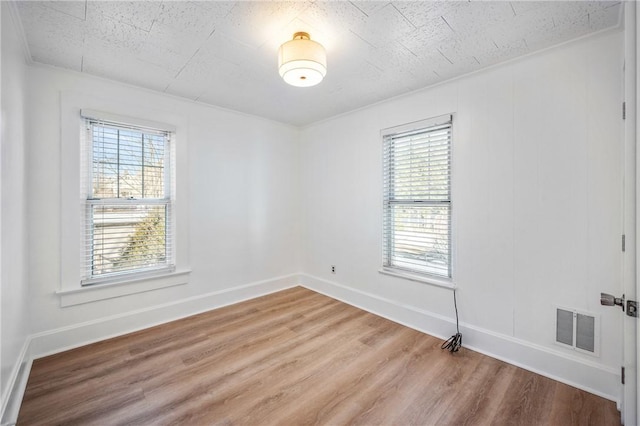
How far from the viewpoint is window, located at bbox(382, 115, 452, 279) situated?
9.06ft

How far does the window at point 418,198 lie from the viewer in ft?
9.06

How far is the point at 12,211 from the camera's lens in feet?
5.84

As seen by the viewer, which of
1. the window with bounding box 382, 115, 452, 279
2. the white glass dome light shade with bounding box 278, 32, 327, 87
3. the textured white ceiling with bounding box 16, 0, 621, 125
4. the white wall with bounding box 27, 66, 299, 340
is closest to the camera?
the textured white ceiling with bounding box 16, 0, 621, 125

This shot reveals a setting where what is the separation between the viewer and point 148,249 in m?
2.98

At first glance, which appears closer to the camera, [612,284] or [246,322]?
[612,284]

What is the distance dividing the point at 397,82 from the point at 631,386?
262cm

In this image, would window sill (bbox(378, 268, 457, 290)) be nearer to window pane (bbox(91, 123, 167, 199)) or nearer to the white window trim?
the white window trim

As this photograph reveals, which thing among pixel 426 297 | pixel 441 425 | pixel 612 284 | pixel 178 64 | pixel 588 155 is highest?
pixel 178 64

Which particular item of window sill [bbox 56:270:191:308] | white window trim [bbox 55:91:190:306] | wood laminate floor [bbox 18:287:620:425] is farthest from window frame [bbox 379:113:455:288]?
white window trim [bbox 55:91:190:306]

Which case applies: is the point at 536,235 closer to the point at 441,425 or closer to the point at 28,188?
the point at 441,425

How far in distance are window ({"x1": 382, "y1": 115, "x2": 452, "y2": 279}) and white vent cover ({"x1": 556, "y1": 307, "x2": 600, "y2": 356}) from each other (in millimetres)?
880

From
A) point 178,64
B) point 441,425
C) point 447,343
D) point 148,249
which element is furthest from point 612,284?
point 148,249

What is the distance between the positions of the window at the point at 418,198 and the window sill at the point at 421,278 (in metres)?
0.05

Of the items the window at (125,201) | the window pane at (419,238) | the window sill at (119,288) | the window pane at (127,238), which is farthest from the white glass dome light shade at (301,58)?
the window sill at (119,288)
